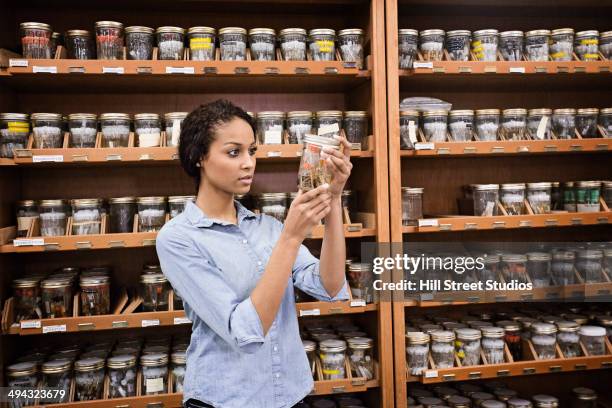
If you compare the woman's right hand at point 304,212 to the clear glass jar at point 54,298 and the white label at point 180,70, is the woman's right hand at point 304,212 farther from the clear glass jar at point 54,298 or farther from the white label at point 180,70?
the clear glass jar at point 54,298

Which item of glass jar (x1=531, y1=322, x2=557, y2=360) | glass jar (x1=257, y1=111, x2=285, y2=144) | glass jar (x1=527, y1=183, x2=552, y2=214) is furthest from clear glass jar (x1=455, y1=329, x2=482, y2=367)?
glass jar (x1=257, y1=111, x2=285, y2=144)

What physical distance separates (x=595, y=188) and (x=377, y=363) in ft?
4.85

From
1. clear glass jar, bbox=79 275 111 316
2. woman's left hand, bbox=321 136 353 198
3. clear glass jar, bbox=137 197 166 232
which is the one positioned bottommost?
clear glass jar, bbox=79 275 111 316

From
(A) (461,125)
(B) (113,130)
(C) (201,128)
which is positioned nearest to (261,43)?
(B) (113,130)

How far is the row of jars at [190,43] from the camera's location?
231 cm

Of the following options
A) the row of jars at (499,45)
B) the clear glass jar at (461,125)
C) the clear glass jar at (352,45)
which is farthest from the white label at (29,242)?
the clear glass jar at (461,125)

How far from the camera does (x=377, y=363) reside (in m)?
2.56

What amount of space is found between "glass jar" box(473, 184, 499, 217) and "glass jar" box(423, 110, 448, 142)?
35cm

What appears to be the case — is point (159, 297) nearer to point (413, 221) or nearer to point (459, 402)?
point (413, 221)

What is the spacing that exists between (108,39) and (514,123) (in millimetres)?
2041

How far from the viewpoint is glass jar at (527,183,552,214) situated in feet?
8.71

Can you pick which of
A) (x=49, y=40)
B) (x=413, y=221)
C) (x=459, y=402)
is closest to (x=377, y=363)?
(x=459, y=402)

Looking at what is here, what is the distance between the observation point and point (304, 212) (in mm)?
1195

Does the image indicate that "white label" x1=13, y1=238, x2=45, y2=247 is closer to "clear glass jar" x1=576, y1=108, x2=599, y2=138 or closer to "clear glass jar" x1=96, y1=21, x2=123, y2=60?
"clear glass jar" x1=96, y1=21, x2=123, y2=60
